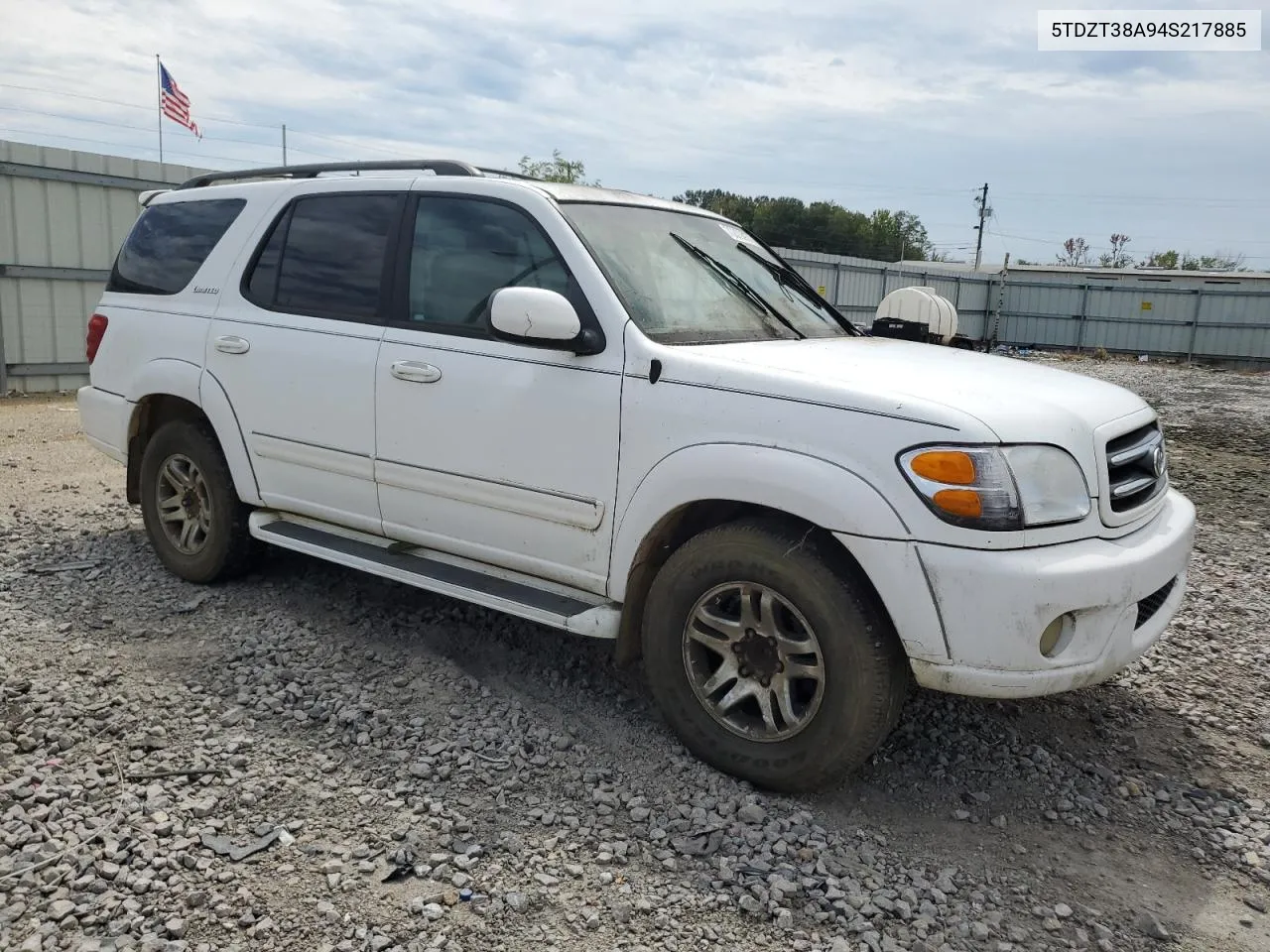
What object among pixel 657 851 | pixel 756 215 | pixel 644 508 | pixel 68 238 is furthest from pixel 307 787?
pixel 756 215

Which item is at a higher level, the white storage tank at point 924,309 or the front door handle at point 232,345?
the white storage tank at point 924,309

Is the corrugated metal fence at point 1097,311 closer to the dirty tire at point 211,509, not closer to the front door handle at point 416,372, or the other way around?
the dirty tire at point 211,509

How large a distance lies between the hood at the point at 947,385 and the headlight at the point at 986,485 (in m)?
0.08

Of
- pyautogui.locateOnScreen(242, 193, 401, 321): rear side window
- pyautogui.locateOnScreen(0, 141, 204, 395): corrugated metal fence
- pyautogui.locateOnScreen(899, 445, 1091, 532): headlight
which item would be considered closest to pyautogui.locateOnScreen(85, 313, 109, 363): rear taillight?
pyautogui.locateOnScreen(242, 193, 401, 321): rear side window

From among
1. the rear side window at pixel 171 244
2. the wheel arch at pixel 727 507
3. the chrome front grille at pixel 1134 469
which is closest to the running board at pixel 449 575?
the wheel arch at pixel 727 507

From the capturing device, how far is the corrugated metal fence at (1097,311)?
26.3 metres

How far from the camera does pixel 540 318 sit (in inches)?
136

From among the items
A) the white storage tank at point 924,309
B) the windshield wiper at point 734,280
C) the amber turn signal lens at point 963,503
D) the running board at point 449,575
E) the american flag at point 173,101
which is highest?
the american flag at point 173,101

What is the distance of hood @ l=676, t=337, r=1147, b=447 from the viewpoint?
119 inches

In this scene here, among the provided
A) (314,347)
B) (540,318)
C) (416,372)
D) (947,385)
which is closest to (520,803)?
(540,318)

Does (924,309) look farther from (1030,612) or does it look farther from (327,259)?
(1030,612)

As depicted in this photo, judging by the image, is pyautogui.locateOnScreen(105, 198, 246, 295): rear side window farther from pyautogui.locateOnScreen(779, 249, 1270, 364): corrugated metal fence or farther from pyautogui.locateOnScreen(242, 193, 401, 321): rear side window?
pyautogui.locateOnScreen(779, 249, 1270, 364): corrugated metal fence

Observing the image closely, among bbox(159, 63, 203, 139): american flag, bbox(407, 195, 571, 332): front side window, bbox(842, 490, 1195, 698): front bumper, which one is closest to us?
bbox(842, 490, 1195, 698): front bumper

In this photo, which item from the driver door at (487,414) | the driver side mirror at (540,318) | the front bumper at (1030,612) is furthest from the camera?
the driver door at (487,414)
